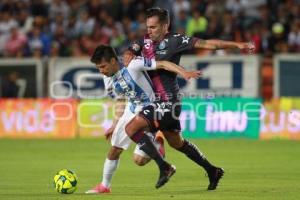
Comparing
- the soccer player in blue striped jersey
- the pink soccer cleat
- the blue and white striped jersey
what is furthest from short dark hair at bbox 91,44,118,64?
the pink soccer cleat

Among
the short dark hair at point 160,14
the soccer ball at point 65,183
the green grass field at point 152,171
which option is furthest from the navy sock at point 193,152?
the short dark hair at point 160,14

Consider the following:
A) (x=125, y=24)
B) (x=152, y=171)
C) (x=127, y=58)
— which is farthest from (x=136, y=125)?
(x=125, y=24)

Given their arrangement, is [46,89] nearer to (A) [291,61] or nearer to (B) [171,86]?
(A) [291,61]

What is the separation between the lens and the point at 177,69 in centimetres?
1049

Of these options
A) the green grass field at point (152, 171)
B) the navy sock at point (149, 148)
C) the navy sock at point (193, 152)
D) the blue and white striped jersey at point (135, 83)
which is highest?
the blue and white striped jersey at point (135, 83)

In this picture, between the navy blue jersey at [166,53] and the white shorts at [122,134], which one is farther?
the navy blue jersey at [166,53]

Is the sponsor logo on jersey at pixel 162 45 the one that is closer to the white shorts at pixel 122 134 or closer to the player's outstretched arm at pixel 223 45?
the player's outstretched arm at pixel 223 45

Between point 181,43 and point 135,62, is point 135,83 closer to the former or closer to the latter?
point 135,62

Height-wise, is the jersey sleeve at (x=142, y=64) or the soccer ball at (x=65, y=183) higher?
the jersey sleeve at (x=142, y=64)

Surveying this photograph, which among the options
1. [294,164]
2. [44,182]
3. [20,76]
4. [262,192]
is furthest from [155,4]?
[262,192]

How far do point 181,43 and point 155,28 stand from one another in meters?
0.44

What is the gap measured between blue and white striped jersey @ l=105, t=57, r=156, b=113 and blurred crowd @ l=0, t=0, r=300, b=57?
39.4 ft

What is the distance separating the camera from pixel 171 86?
439 inches

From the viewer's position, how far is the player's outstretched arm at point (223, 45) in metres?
10.6
